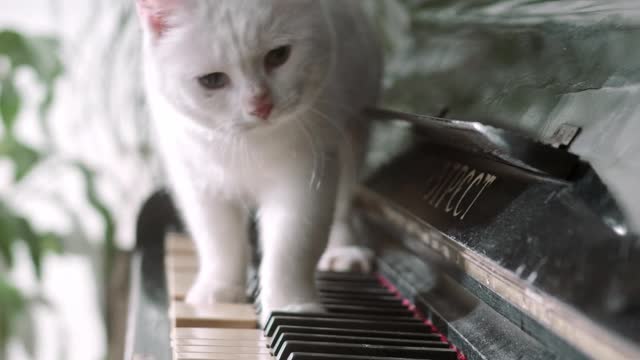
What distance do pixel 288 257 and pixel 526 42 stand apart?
0.38 metres

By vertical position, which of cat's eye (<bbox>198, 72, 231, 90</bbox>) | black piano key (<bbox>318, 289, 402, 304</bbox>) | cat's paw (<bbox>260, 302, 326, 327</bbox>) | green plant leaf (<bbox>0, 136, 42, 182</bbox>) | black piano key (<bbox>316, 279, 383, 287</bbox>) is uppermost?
green plant leaf (<bbox>0, 136, 42, 182</bbox>)

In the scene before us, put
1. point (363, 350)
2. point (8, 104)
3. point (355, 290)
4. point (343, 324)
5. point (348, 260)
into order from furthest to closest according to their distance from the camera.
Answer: point (8, 104) < point (348, 260) < point (355, 290) < point (343, 324) < point (363, 350)

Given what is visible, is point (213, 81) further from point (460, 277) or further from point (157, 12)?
point (460, 277)

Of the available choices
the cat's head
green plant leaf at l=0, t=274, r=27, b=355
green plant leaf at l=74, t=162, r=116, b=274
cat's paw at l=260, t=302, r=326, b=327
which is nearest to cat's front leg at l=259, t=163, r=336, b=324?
cat's paw at l=260, t=302, r=326, b=327

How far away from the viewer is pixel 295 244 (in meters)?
1.09

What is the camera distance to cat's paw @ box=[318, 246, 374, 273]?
1.31m

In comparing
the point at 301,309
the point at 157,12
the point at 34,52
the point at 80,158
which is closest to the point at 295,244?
the point at 301,309

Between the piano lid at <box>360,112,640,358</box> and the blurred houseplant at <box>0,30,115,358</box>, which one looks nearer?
the piano lid at <box>360,112,640,358</box>

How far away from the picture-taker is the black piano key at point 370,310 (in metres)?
1.04

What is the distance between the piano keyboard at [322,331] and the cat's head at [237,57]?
0.23m

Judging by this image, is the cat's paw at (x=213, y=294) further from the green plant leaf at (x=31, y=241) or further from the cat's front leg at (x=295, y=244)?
the green plant leaf at (x=31, y=241)

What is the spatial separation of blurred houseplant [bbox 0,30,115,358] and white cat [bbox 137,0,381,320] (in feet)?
1.91

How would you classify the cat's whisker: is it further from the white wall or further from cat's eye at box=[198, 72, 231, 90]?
the white wall

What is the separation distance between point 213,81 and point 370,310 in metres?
0.32
